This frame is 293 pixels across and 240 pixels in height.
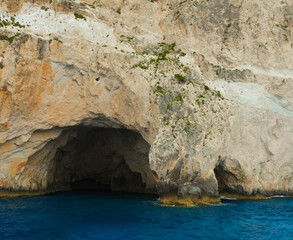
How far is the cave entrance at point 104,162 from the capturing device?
30263mm

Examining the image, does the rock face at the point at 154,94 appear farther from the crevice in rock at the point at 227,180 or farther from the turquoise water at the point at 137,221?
the turquoise water at the point at 137,221

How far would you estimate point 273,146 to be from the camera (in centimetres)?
2753

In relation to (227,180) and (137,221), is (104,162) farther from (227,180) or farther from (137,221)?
(137,221)

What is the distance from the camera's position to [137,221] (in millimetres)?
15852

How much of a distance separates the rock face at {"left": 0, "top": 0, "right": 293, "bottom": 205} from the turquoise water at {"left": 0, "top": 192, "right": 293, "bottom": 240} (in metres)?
2.86

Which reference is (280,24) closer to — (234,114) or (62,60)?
(234,114)

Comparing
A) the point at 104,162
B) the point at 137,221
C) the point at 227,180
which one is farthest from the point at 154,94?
the point at 104,162

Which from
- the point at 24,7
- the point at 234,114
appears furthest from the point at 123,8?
the point at 234,114

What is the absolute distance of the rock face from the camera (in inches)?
877

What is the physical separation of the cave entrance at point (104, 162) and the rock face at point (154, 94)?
163mm

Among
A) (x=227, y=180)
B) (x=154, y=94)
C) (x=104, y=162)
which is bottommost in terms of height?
(x=227, y=180)

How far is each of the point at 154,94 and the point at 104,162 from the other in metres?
13.5

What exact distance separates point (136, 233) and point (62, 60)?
47.1 ft

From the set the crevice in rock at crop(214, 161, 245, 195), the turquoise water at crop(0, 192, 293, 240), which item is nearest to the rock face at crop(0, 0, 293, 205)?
the crevice in rock at crop(214, 161, 245, 195)
